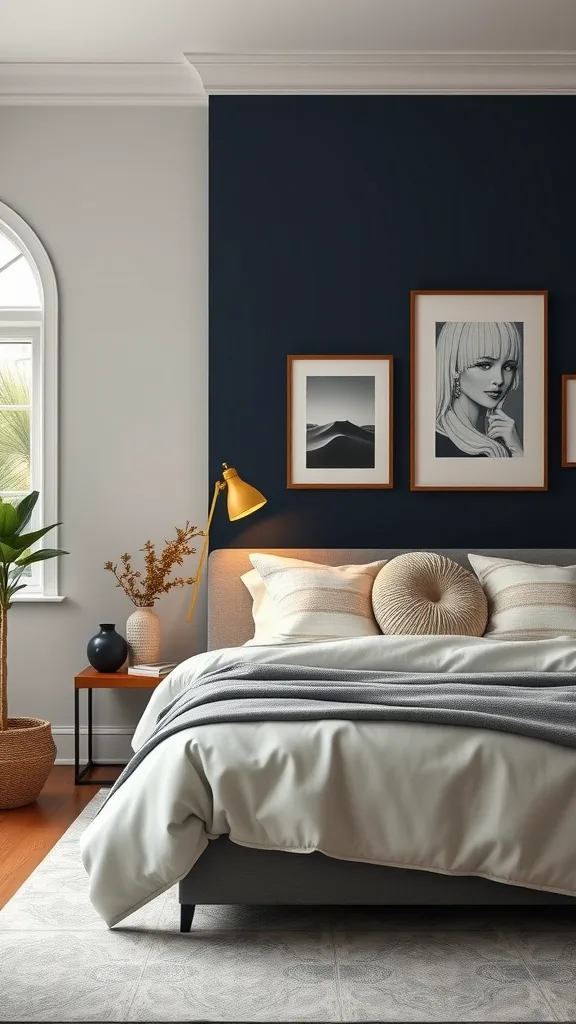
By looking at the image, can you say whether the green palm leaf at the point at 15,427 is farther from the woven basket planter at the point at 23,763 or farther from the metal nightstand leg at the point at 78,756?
the woven basket planter at the point at 23,763

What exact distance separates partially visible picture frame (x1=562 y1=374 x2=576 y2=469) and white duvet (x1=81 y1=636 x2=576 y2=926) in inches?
90.1

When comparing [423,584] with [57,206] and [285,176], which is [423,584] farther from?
[57,206]

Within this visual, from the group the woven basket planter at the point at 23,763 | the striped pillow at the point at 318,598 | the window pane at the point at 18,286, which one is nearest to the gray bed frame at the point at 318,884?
the striped pillow at the point at 318,598

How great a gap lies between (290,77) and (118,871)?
363 cm

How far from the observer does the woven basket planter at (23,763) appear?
3.81 m

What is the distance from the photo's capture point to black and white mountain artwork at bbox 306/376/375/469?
446 centimetres

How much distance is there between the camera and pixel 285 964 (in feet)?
7.69

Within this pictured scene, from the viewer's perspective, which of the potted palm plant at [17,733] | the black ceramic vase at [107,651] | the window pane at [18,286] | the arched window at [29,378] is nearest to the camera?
the potted palm plant at [17,733]

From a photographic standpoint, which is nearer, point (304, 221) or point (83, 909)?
point (83, 909)

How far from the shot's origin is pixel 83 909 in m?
2.72

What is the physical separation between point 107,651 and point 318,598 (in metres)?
1.02

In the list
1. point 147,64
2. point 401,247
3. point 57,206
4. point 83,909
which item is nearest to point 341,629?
point 83,909

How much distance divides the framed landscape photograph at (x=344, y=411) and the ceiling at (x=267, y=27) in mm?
1429

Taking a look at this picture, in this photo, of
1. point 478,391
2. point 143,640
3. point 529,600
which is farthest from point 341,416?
point 143,640
